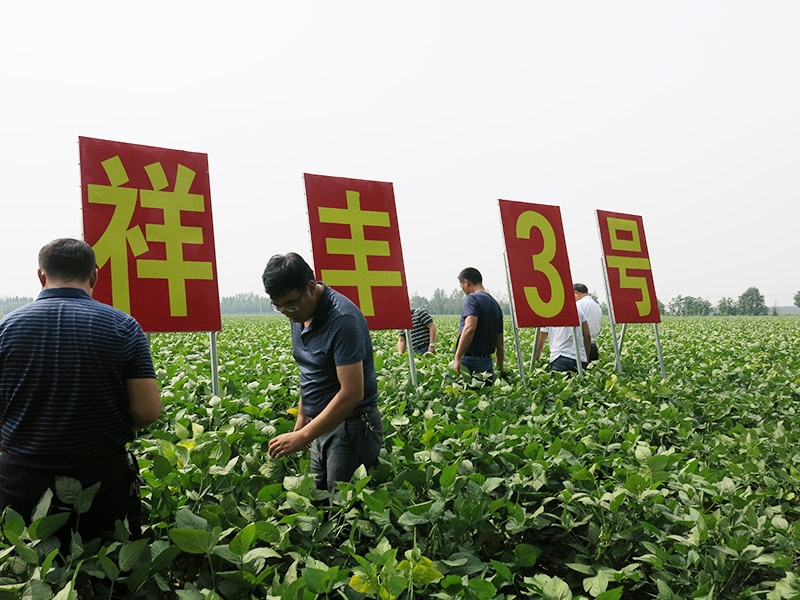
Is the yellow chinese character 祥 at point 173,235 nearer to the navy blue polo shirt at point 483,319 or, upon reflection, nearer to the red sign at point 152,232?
the red sign at point 152,232

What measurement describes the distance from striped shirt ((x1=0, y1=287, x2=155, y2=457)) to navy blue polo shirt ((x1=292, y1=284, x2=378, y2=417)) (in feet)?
2.81

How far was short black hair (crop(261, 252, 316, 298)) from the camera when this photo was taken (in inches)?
105

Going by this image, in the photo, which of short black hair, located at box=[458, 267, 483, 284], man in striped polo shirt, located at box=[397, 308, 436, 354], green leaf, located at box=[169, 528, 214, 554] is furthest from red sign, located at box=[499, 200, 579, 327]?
green leaf, located at box=[169, 528, 214, 554]

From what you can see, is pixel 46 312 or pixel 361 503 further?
pixel 361 503

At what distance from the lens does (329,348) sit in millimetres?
2828

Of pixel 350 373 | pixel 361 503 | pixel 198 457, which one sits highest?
pixel 350 373

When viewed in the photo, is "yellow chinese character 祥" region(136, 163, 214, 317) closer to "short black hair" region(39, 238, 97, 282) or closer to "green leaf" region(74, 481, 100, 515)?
"short black hair" region(39, 238, 97, 282)

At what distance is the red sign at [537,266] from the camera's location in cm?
677

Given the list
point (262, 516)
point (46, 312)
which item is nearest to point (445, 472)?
point (262, 516)

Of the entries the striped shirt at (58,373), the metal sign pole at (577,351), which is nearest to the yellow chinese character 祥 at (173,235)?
the striped shirt at (58,373)

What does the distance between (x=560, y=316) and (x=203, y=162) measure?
408 cm

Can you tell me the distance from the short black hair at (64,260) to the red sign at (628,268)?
6.67 m

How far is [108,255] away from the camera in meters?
4.34

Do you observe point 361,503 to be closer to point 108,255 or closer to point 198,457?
point 198,457
